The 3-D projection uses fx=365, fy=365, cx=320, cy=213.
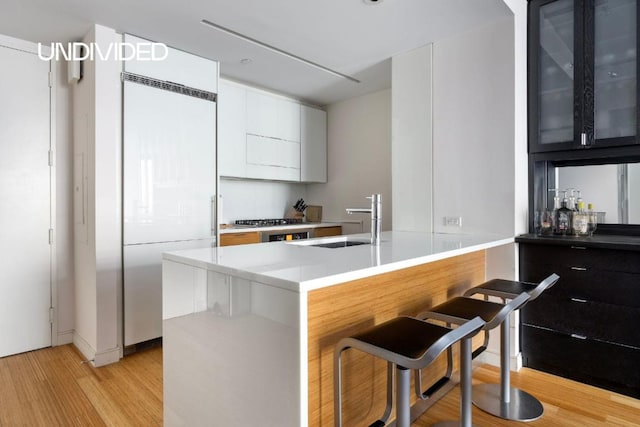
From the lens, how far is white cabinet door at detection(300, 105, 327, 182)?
14.5ft

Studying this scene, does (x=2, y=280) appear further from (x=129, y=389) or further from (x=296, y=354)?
(x=296, y=354)

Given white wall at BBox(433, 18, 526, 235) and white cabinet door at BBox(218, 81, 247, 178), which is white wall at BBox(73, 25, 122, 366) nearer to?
white cabinet door at BBox(218, 81, 247, 178)

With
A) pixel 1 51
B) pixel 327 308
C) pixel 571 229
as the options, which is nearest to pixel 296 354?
pixel 327 308

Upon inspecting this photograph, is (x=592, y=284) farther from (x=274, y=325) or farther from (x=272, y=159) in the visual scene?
(x=272, y=159)

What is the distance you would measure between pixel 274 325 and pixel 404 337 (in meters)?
0.46

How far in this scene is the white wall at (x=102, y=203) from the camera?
2516 millimetres

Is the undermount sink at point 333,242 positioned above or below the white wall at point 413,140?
below

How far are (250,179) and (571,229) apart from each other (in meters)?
3.08

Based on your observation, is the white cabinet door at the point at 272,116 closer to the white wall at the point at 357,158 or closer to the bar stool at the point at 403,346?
the white wall at the point at 357,158

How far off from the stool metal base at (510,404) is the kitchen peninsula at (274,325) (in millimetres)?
707

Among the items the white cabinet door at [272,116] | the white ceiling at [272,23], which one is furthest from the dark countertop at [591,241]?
the white cabinet door at [272,116]

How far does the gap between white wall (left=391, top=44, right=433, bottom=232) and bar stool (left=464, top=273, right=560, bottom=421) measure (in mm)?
913

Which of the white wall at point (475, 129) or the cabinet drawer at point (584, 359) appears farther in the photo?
the white wall at point (475, 129)

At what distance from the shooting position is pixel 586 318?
2.21m
